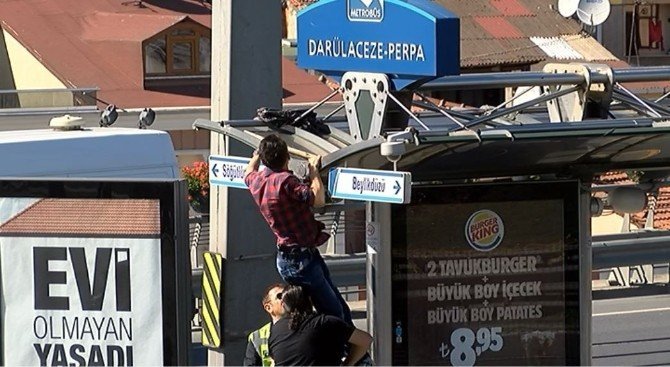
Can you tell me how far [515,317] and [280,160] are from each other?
216 cm

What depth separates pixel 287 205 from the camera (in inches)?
325

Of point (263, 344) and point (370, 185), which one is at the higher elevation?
point (370, 185)

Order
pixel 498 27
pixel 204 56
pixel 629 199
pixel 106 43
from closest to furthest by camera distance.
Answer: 1. pixel 629 199
2. pixel 106 43
3. pixel 204 56
4. pixel 498 27

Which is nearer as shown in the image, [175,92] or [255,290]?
[255,290]

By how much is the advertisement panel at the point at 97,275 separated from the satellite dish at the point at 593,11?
19445 millimetres

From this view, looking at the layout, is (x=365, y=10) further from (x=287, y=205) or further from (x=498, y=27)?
(x=498, y=27)

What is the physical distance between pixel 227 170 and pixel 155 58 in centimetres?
2654

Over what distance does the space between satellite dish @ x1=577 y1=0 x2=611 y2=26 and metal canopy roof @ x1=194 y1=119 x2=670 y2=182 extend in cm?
1792

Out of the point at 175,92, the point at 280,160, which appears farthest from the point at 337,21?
the point at 175,92

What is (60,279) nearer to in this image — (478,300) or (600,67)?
(478,300)

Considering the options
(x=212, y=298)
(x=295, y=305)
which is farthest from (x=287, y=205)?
(x=212, y=298)

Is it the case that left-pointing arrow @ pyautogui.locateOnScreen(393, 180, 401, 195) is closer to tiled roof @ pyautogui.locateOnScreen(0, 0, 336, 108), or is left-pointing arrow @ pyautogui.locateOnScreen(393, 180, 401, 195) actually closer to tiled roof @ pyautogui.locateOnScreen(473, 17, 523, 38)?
tiled roof @ pyautogui.locateOnScreen(0, 0, 336, 108)

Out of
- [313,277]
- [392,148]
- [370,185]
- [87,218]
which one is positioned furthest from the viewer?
[87,218]

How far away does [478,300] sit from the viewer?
9469mm
